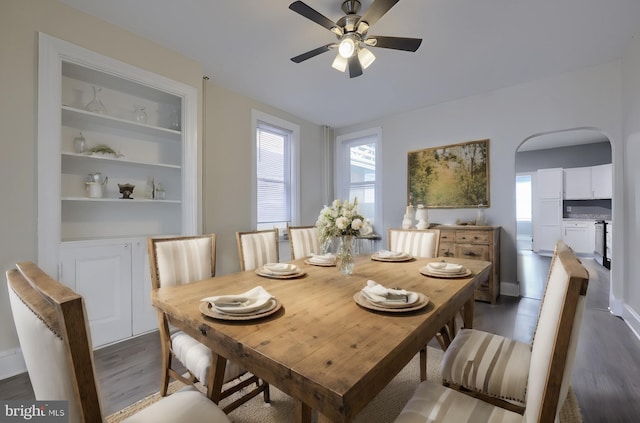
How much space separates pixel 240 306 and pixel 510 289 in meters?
3.80

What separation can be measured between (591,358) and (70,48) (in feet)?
15.4

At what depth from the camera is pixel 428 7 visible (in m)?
2.12

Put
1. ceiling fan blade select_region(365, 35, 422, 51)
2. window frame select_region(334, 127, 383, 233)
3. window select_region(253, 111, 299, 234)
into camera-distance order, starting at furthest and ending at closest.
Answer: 1. window frame select_region(334, 127, 383, 233)
2. window select_region(253, 111, 299, 234)
3. ceiling fan blade select_region(365, 35, 422, 51)

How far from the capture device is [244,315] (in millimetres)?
1009

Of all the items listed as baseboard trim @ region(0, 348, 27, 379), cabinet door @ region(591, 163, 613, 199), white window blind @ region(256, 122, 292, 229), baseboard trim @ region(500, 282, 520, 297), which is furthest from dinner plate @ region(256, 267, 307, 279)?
cabinet door @ region(591, 163, 613, 199)

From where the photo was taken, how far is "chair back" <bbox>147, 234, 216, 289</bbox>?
162 cm

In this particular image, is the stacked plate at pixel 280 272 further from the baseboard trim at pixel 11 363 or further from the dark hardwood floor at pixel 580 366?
the baseboard trim at pixel 11 363

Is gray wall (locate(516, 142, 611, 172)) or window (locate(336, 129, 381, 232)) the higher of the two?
gray wall (locate(516, 142, 611, 172))

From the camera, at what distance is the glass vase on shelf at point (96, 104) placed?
7.98 ft

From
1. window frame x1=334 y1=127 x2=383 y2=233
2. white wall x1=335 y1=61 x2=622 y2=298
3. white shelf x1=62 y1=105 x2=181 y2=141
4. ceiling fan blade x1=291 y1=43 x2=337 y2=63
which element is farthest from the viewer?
window frame x1=334 y1=127 x2=383 y2=233

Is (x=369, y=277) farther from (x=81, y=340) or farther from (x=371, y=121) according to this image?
(x=371, y=121)

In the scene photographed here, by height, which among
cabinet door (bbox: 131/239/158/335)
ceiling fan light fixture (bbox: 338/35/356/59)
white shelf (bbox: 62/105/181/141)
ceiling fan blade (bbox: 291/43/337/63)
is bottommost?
cabinet door (bbox: 131/239/158/335)

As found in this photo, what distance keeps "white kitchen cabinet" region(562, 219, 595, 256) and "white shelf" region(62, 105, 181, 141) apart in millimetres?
8728

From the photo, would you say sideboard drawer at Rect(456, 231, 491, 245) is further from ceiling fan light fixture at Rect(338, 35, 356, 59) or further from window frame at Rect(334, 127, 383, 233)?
ceiling fan light fixture at Rect(338, 35, 356, 59)
